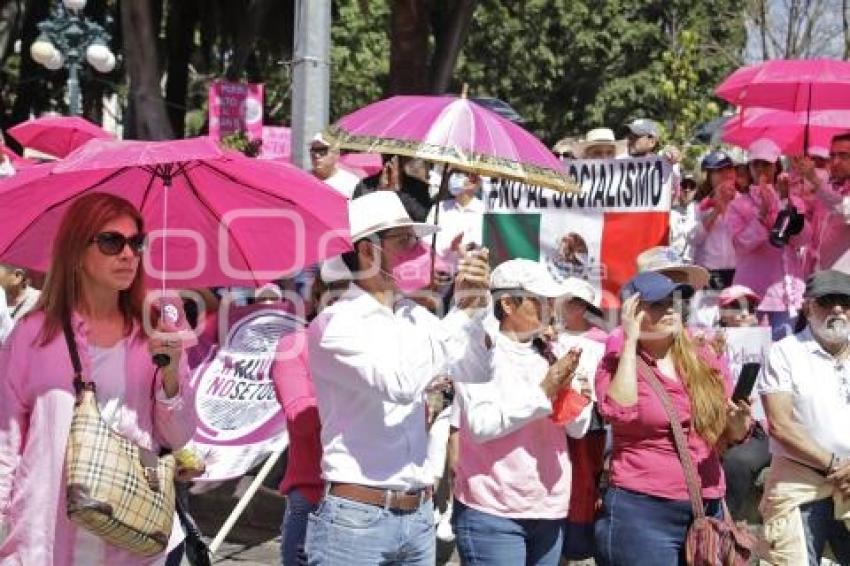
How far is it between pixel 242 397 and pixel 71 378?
13.0 feet

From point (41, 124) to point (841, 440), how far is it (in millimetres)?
7536

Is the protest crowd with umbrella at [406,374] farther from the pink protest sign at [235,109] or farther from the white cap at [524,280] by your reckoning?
the pink protest sign at [235,109]

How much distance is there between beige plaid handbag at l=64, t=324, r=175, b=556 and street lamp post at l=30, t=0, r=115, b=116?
19.1m

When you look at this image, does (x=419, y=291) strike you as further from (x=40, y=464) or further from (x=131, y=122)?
(x=131, y=122)

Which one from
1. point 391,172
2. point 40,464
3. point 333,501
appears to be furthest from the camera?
point 391,172

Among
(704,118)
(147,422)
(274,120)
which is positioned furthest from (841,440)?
(274,120)

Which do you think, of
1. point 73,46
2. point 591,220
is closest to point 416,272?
point 591,220

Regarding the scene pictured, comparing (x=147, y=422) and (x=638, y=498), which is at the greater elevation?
(x=147, y=422)

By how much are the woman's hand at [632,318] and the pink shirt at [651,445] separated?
0.43 ft

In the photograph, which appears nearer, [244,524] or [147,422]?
[147,422]

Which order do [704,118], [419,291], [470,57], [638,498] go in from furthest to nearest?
1. [470,57]
2. [704,118]
3. [419,291]
4. [638,498]

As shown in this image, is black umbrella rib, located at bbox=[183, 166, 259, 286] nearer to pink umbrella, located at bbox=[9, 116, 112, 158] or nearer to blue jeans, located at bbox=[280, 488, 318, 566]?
blue jeans, located at bbox=[280, 488, 318, 566]

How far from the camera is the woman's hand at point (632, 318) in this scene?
17.9 feet

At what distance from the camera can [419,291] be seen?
600 cm
